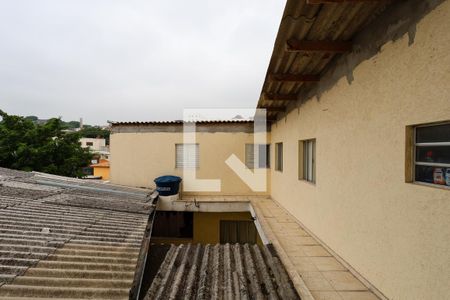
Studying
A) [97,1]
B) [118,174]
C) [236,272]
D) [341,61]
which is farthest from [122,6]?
[236,272]

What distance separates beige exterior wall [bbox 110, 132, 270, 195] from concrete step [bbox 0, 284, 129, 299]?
326 inches

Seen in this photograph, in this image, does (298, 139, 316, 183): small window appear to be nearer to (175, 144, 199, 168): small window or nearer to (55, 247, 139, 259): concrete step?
(55, 247, 139, 259): concrete step

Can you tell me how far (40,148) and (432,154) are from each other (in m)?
17.9

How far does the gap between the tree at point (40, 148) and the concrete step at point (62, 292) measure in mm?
15263

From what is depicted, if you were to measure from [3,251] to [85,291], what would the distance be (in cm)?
119

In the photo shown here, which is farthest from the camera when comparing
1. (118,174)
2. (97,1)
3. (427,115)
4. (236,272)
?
(97,1)

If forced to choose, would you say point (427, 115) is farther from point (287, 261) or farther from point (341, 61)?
point (287, 261)

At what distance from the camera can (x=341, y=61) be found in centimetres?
404

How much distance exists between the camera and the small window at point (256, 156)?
35.5ft

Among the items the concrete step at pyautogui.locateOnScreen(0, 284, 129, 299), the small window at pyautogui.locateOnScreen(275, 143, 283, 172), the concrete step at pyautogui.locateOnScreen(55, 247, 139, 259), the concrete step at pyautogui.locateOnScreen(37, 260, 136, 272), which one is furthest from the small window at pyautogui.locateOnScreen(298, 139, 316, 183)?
the concrete step at pyautogui.locateOnScreen(0, 284, 129, 299)

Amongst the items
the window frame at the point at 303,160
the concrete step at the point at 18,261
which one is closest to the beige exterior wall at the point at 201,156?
the window frame at the point at 303,160

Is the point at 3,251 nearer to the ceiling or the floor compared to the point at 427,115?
nearer to the floor

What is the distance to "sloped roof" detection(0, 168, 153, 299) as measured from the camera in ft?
7.68

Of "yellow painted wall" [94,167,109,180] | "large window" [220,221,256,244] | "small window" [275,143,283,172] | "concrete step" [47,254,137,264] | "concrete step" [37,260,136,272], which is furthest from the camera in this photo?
"yellow painted wall" [94,167,109,180]
